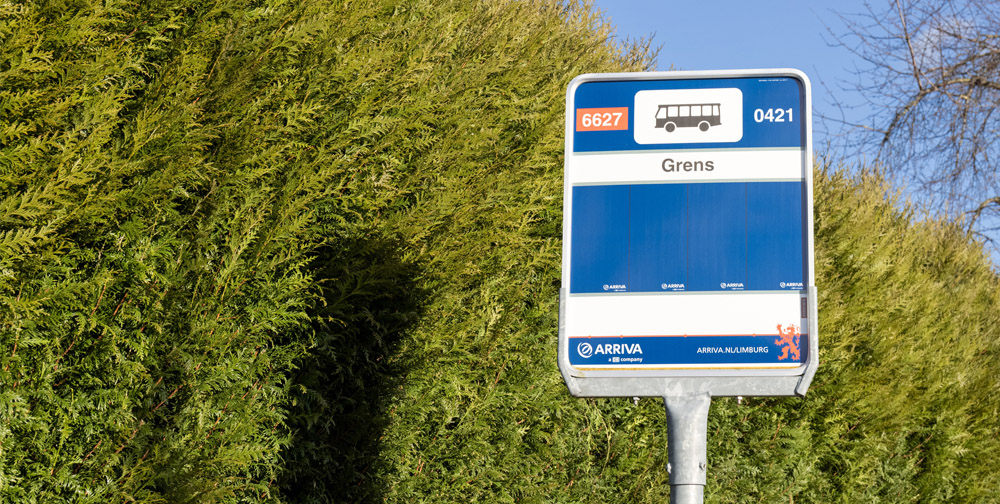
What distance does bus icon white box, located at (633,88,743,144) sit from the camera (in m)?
3.07

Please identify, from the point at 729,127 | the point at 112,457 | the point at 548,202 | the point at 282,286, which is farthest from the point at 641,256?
the point at 548,202

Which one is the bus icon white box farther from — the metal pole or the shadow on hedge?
the shadow on hedge

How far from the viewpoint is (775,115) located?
3.10 meters

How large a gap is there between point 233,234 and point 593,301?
1.83 metres

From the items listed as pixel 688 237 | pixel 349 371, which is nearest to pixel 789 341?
pixel 688 237

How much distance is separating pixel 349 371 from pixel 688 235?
84.4 inches

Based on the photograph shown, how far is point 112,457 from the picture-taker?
144 inches

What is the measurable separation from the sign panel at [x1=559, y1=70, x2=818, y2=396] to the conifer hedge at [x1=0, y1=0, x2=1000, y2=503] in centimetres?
170

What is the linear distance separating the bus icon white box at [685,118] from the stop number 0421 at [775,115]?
0.07 meters

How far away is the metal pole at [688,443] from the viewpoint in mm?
2822

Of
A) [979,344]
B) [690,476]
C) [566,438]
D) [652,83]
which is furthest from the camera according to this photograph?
[979,344]

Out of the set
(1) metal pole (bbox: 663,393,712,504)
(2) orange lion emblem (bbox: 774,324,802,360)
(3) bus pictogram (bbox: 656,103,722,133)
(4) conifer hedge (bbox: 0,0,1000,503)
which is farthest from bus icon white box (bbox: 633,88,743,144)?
(4) conifer hedge (bbox: 0,0,1000,503)

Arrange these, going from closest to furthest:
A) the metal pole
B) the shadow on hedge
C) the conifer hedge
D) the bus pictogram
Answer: the metal pole < the bus pictogram < the conifer hedge < the shadow on hedge

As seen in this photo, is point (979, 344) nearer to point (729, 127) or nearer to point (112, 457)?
point (729, 127)
